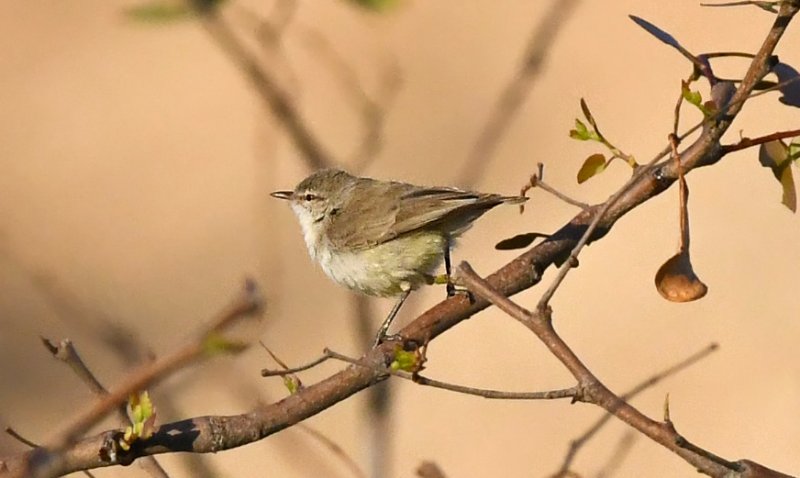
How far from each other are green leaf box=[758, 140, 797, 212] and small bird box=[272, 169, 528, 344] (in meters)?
1.52

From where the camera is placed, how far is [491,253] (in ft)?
28.2

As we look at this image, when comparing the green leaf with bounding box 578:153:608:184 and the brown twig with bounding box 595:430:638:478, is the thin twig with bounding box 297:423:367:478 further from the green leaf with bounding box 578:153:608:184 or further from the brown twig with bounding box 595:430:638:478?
the green leaf with bounding box 578:153:608:184

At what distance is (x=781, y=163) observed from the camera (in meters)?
2.36

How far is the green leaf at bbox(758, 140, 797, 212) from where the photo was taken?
92.5 inches

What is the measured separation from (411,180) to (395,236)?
20.1 ft

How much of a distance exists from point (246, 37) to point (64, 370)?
4.17 metres

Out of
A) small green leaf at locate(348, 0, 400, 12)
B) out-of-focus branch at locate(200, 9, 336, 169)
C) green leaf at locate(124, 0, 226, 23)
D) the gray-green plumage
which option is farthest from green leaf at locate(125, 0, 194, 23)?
the gray-green plumage

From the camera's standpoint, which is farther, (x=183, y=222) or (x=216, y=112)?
(x=216, y=112)

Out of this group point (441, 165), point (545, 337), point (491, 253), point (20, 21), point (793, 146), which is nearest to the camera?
point (545, 337)

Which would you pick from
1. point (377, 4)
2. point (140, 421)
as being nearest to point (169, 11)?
point (377, 4)

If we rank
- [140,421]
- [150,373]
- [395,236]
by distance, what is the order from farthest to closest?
[395,236] → [140,421] → [150,373]

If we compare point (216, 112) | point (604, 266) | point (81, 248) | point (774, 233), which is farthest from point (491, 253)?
point (216, 112)

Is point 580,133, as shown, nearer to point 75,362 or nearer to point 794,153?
point 794,153

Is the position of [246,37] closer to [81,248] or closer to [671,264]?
[81,248]
